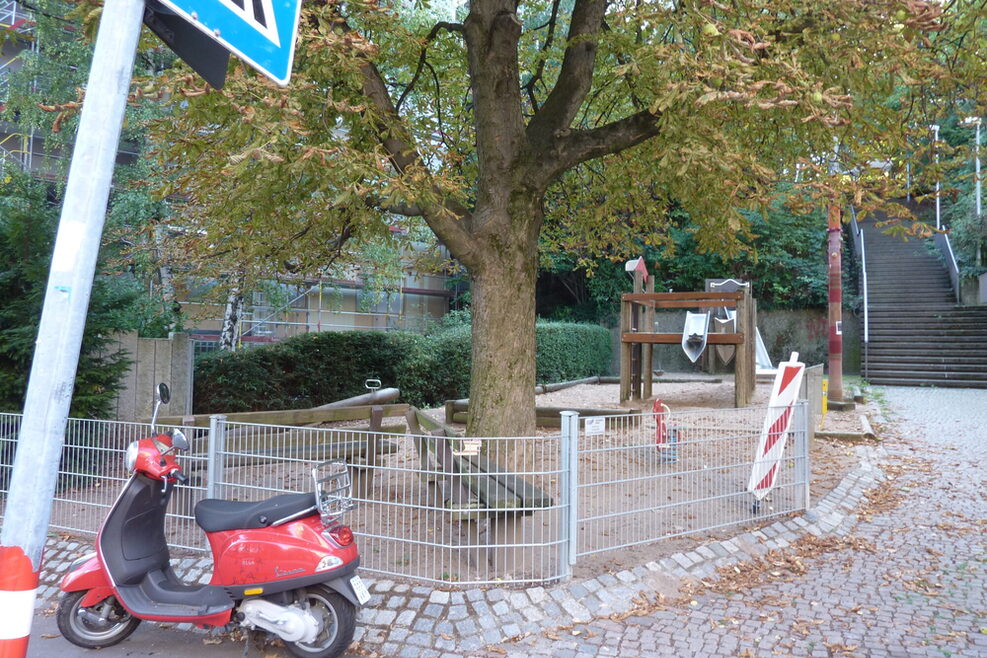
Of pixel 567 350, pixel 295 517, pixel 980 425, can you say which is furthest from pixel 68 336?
pixel 567 350

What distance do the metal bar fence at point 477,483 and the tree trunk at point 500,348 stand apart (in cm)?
126

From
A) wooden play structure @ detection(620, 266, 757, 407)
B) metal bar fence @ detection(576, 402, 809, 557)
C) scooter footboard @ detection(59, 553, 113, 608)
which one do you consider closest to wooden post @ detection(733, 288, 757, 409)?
wooden play structure @ detection(620, 266, 757, 407)

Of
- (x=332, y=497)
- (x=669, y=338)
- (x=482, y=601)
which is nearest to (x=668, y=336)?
(x=669, y=338)

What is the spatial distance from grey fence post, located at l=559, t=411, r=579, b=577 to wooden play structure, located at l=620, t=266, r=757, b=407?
824cm

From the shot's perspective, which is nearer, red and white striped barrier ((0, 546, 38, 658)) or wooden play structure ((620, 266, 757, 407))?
red and white striped barrier ((0, 546, 38, 658))

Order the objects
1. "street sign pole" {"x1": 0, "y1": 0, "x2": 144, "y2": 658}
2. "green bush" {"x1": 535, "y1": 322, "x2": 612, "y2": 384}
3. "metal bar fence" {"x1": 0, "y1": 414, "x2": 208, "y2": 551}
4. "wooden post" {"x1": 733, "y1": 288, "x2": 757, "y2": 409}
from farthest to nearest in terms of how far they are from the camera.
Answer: "green bush" {"x1": 535, "y1": 322, "x2": 612, "y2": 384}
"wooden post" {"x1": 733, "y1": 288, "x2": 757, "y2": 409}
"metal bar fence" {"x1": 0, "y1": 414, "x2": 208, "y2": 551}
"street sign pole" {"x1": 0, "y1": 0, "x2": 144, "y2": 658}

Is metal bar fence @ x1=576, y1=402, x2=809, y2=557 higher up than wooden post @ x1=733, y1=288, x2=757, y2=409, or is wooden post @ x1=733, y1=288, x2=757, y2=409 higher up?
wooden post @ x1=733, y1=288, x2=757, y2=409

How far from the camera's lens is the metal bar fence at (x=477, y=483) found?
434cm

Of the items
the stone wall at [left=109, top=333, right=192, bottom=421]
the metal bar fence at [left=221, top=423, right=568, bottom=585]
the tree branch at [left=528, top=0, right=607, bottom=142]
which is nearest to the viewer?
the metal bar fence at [left=221, top=423, right=568, bottom=585]

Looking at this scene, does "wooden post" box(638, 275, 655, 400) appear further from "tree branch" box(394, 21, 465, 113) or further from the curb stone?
the curb stone

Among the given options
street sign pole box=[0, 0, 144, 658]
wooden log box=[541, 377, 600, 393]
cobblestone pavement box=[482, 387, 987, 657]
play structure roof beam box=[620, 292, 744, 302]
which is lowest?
cobblestone pavement box=[482, 387, 987, 657]

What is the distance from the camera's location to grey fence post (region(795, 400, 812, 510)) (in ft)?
19.9

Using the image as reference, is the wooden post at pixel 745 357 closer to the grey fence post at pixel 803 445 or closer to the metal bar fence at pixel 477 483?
the grey fence post at pixel 803 445

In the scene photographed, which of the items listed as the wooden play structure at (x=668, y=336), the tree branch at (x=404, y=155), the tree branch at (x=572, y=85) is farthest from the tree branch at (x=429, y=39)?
the wooden play structure at (x=668, y=336)
